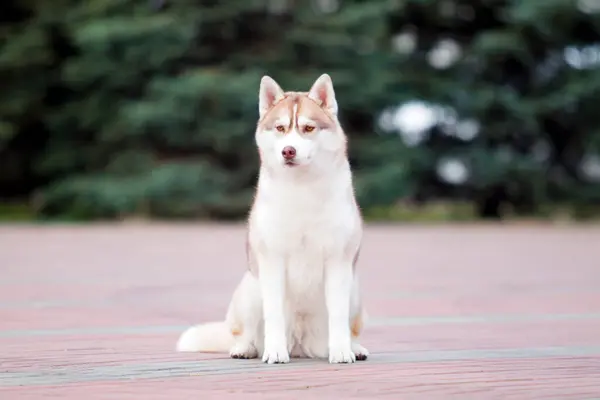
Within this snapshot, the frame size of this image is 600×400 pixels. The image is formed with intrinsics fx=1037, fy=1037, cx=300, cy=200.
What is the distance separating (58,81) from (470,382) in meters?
23.6

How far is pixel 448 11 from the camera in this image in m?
27.6

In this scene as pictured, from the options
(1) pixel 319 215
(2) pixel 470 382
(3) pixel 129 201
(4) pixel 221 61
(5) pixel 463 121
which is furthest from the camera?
(5) pixel 463 121

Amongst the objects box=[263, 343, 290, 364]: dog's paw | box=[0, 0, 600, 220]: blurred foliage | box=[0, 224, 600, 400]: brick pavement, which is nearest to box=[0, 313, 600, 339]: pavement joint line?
box=[0, 224, 600, 400]: brick pavement

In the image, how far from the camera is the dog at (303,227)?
190 inches

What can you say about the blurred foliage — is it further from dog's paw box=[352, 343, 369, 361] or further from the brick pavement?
dog's paw box=[352, 343, 369, 361]

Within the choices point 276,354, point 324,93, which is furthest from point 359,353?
point 324,93

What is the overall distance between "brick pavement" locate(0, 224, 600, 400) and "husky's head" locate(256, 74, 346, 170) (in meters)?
0.96

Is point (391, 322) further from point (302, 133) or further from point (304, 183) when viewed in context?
point (302, 133)

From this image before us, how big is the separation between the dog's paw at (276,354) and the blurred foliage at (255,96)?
58.8 ft

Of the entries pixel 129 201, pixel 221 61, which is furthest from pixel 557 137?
pixel 129 201

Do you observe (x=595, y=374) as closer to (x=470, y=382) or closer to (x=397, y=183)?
(x=470, y=382)

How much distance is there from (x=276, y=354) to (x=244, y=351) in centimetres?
25

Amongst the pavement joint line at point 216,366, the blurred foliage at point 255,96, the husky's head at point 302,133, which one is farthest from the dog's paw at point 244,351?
the blurred foliage at point 255,96

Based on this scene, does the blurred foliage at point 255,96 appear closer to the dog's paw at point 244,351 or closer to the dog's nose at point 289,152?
the dog's paw at point 244,351
